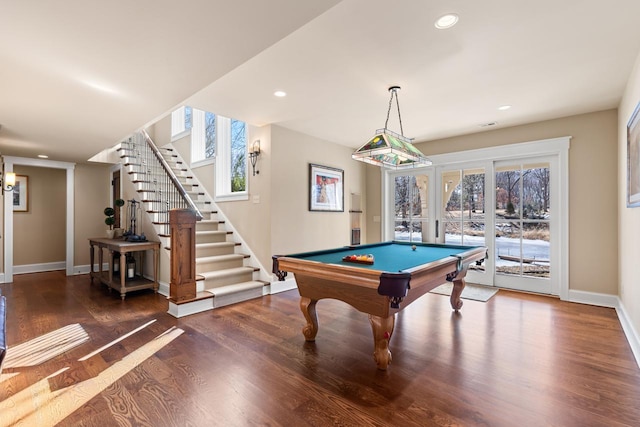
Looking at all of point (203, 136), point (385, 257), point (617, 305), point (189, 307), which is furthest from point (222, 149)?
point (617, 305)

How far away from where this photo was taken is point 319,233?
17.2 feet

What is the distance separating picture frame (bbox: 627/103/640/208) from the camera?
243cm

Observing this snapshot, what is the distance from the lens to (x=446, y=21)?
6.91ft

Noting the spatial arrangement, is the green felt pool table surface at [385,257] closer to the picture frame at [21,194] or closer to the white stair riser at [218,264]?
the white stair riser at [218,264]

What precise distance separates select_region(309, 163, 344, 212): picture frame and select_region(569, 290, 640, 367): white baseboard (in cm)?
362

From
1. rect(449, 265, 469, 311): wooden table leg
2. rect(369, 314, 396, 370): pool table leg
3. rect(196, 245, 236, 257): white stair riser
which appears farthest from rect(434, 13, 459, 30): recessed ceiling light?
rect(196, 245, 236, 257): white stair riser

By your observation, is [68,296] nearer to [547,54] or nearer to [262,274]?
[262,274]

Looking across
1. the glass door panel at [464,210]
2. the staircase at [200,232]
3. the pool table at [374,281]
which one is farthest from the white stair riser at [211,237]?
the glass door panel at [464,210]

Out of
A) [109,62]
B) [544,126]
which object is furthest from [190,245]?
[544,126]

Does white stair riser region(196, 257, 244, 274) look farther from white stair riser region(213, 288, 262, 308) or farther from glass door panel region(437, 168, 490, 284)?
glass door panel region(437, 168, 490, 284)

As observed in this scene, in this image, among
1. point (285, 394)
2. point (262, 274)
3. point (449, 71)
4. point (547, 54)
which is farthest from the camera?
point (262, 274)

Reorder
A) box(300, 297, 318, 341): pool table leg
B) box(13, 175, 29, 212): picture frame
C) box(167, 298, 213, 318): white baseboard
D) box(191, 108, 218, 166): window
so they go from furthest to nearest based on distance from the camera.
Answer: box(191, 108, 218, 166): window < box(13, 175, 29, 212): picture frame < box(167, 298, 213, 318): white baseboard < box(300, 297, 318, 341): pool table leg

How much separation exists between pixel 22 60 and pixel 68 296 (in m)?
3.45

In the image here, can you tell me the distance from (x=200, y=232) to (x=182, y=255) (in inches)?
47.2
